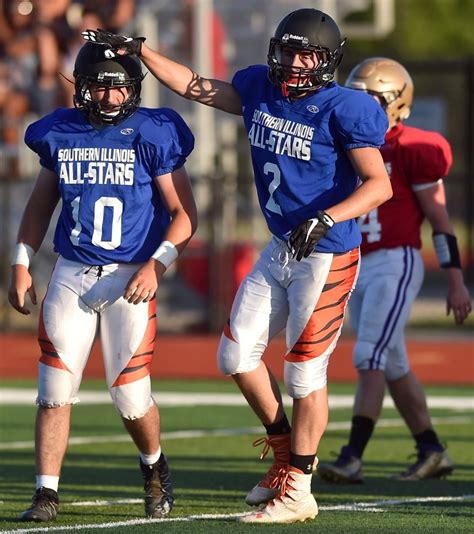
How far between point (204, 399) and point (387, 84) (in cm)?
425

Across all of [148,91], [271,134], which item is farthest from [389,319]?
[148,91]

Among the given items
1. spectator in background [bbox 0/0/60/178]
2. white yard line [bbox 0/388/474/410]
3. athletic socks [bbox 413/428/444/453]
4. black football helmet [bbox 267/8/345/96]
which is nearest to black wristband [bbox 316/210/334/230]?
black football helmet [bbox 267/8/345/96]

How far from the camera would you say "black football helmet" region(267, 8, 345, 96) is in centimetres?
574

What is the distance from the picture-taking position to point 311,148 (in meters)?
5.72

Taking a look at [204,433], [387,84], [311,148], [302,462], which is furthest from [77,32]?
[302,462]

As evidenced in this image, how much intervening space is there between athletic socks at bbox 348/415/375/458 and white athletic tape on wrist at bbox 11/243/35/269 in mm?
1932

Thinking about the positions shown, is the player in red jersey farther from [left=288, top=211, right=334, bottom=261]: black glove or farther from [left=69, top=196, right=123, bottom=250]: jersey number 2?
[left=69, top=196, right=123, bottom=250]: jersey number 2

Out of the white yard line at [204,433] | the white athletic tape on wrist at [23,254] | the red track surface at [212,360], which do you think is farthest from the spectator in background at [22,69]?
the white athletic tape on wrist at [23,254]

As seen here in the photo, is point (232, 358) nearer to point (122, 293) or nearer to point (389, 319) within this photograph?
point (122, 293)

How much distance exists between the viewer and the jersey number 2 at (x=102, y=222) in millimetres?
5816

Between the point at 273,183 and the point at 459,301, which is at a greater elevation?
the point at 273,183

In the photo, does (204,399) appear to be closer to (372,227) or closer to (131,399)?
(372,227)

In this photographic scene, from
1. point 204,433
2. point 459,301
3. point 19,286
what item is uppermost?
point 19,286

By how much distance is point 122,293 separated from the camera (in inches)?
228
